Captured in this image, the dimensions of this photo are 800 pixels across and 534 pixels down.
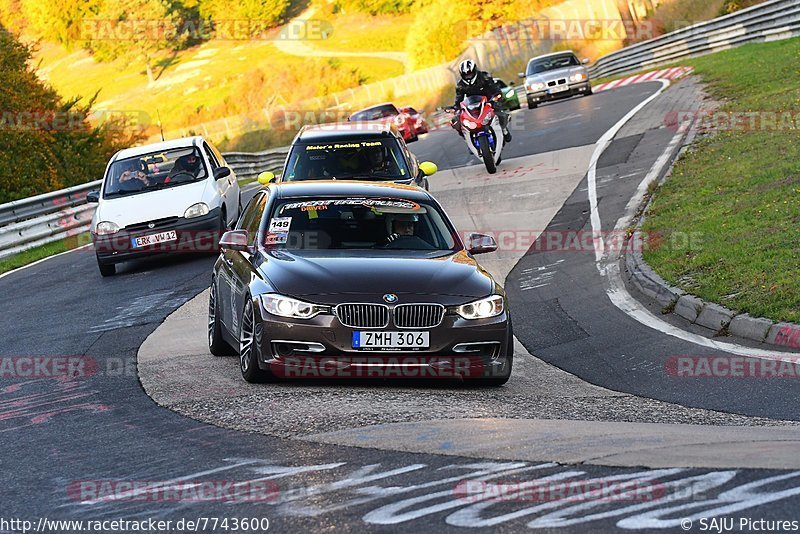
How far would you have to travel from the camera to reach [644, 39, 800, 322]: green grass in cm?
1190

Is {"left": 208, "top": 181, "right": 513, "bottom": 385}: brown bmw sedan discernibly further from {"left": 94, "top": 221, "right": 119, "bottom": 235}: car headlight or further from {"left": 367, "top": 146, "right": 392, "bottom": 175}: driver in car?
{"left": 94, "top": 221, "right": 119, "bottom": 235}: car headlight

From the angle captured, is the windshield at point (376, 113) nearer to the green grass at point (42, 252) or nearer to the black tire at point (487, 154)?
the black tire at point (487, 154)

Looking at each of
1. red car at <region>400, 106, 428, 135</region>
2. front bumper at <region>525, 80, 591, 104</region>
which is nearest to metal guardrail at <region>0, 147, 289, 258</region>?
red car at <region>400, 106, 428, 135</region>

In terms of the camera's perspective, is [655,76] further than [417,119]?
No

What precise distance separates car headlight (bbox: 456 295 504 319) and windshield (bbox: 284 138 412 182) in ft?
23.8

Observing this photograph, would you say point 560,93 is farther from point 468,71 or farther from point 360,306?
point 360,306

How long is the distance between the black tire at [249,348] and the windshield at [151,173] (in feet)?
31.3

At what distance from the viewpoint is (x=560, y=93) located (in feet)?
142

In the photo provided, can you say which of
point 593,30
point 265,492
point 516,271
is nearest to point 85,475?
point 265,492

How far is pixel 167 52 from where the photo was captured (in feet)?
431

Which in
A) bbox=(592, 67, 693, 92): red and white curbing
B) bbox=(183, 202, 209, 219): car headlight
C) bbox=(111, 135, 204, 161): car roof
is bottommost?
bbox=(592, 67, 693, 92): red and white curbing

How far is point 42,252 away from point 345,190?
1414 centimetres

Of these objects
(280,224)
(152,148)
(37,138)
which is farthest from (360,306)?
(37,138)

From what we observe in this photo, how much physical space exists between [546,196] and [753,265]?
9.11 meters
